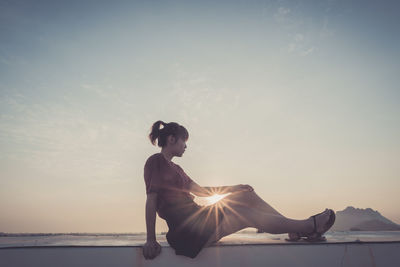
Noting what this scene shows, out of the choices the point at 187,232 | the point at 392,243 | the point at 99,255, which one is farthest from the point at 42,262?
the point at 392,243

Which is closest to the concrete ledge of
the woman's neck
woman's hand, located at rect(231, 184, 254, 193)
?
woman's hand, located at rect(231, 184, 254, 193)

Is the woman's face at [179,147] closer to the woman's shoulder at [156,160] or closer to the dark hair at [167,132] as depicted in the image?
the dark hair at [167,132]

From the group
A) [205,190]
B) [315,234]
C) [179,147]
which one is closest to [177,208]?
[205,190]

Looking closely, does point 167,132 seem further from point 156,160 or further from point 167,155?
point 156,160

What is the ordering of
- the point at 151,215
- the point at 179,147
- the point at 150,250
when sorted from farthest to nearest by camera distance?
the point at 179,147, the point at 151,215, the point at 150,250

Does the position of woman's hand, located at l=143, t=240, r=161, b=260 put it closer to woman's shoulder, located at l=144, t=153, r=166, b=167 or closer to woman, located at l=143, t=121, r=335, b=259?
woman, located at l=143, t=121, r=335, b=259

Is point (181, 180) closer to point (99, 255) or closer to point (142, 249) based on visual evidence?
point (142, 249)

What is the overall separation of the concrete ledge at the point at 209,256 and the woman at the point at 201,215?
0.27ft

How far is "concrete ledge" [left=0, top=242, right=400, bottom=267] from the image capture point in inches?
67.5

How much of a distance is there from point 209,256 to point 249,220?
45 centimetres

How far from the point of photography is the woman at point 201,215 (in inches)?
71.1

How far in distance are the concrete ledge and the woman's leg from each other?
161 millimetres

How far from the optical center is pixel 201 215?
202 centimetres

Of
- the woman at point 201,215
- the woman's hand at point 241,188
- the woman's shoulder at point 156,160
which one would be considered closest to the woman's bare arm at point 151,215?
the woman at point 201,215
